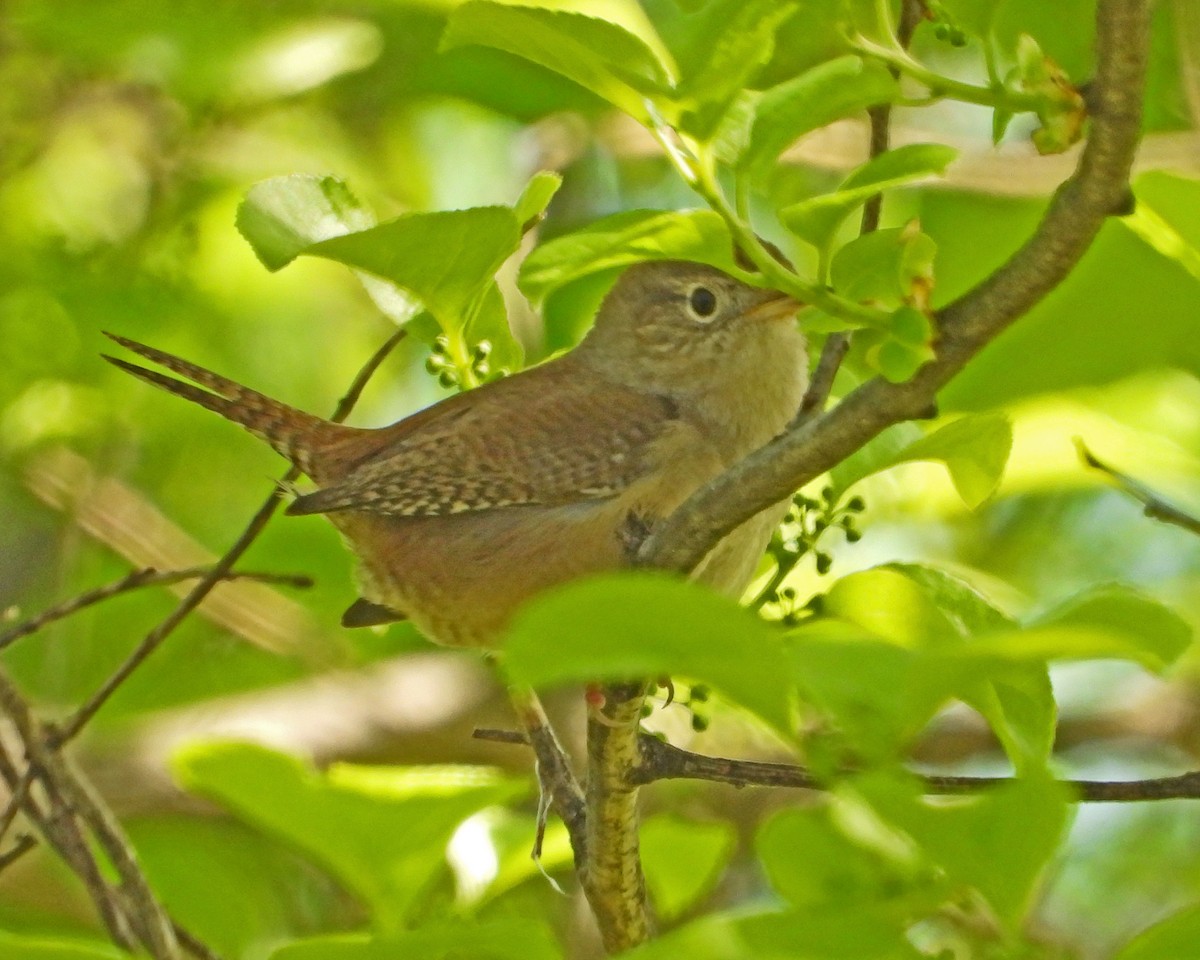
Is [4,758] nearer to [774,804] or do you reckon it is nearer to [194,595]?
[194,595]

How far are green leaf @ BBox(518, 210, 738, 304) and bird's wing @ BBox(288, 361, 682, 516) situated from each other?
117cm

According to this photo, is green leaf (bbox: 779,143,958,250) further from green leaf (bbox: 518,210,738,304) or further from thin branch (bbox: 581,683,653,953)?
thin branch (bbox: 581,683,653,953)

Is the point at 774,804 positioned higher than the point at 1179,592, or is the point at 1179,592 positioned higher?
the point at 1179,592

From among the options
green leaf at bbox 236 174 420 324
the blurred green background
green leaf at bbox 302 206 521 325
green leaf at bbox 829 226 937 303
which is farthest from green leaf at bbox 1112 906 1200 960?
the blurred green background

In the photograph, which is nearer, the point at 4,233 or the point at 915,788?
the point at 915,788

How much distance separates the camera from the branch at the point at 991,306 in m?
1.18

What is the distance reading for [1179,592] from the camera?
3342 mm

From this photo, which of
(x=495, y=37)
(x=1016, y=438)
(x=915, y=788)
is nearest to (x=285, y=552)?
(x=1016, y=438)

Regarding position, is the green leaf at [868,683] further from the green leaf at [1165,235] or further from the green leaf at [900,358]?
the green leaf at [1165,235]

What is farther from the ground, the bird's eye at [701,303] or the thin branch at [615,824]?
the bird's eye at [701,303]

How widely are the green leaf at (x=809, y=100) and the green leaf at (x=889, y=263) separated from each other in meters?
0.11

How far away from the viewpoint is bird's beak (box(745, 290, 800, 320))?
2777 millimetres

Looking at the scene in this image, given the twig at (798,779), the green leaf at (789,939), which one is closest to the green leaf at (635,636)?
the green leaf at (789,939)

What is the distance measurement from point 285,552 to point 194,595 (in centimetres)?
128
